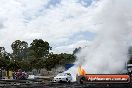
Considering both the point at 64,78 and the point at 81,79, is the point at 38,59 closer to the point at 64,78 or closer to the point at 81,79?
the point at 64,78

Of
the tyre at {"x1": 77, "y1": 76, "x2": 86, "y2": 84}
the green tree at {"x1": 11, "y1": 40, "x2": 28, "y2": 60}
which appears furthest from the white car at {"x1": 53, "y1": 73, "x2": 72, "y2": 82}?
the green tree at {"x1": 11, "y1": 40, "x2": 28, "y2": 60}

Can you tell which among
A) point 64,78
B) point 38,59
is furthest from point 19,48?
point 64,78

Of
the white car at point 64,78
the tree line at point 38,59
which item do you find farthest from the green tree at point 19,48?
the white car at point 64,78

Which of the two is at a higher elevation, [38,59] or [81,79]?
[38,59]

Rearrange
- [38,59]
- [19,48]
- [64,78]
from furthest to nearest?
[19,48] → [38,59] → [64,78]

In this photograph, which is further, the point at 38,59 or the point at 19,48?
the point at 19,48

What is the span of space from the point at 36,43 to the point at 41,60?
17682 mm

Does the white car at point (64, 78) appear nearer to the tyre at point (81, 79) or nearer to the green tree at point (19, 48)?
the tyre at point (81, 79)

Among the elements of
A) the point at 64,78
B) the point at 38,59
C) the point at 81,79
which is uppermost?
the point at 38,59

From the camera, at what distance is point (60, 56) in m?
104

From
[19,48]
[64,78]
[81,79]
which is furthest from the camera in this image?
[19,48]

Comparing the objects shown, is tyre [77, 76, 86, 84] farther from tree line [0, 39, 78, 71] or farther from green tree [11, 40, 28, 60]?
green tree [11, 40, 28, 60]

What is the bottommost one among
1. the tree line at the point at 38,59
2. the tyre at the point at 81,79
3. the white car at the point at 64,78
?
→ the tyre at the point at 81,79

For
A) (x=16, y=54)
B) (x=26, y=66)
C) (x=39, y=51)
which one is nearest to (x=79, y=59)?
(x=26, y=66)
